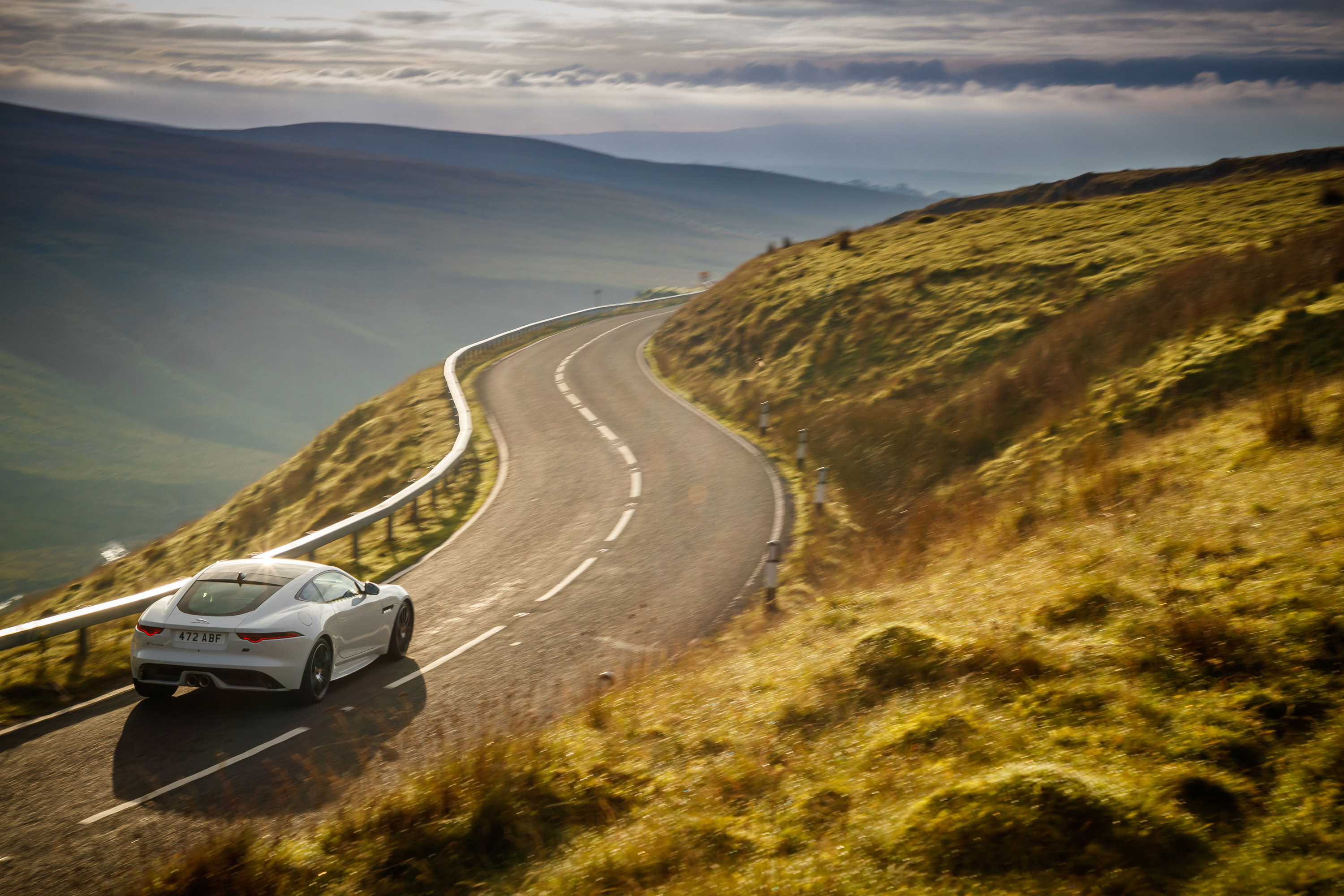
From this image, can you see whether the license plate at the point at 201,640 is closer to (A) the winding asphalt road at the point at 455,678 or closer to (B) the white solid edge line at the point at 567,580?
(A) the winding asphalt road at the point at 455,678

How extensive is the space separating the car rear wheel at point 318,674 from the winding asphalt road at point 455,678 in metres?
0.16

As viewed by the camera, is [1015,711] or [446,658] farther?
[446,658]

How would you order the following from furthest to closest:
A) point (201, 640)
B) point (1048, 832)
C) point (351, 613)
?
1. point (351, 613)
2. point (201, 640)
3. point (1048, 832)

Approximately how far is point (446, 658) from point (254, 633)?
262cm

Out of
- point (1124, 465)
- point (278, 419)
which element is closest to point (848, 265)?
point (1124, 465)

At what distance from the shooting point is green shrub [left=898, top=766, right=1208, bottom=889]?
4.49m

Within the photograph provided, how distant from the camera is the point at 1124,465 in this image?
465 inches

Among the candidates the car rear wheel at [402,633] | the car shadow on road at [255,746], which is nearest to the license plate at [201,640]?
the car shadow on road at [255,746]

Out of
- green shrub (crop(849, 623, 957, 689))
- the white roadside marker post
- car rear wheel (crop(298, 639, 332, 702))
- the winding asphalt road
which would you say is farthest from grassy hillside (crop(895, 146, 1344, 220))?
car rear wheel (crop(298, 639, 332, 702))

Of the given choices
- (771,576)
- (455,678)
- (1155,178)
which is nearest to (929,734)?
(455,678)

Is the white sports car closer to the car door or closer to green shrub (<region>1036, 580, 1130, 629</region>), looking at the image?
the car door

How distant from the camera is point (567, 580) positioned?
13453mm

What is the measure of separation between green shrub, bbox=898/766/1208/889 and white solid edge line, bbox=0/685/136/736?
7712mm

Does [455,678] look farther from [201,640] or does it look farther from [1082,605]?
[1082,605]
